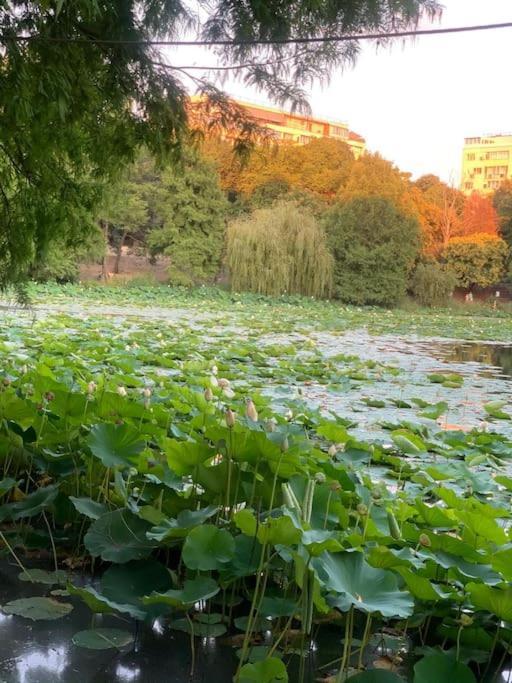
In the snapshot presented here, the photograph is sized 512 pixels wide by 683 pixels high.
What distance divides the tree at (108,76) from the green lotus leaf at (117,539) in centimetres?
111

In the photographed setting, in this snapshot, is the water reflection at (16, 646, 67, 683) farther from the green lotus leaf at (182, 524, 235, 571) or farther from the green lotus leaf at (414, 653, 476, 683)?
the green lotus leaf at (414, 653, 476, 683)

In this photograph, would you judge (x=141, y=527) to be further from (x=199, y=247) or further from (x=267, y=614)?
(x=199, y=247)

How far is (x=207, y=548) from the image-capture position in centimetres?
93

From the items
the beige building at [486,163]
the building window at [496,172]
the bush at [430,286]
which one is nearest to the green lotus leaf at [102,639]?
the bush at [430,286]

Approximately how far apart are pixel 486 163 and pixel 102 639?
78.5 feet

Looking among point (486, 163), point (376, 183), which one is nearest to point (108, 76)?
point (376, 183)

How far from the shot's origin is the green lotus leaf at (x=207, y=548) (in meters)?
0.91

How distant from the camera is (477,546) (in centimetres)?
103

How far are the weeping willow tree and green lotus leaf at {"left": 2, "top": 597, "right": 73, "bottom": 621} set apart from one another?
13.5m

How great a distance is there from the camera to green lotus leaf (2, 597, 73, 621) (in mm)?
1011

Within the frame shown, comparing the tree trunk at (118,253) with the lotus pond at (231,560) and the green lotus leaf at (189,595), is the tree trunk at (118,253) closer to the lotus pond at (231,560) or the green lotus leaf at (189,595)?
the lotus pond at (231,560)

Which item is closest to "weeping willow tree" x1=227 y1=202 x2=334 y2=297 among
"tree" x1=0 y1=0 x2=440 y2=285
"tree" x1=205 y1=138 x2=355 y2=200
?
"tree" x1=205 y1=138 x2=355 y2=200

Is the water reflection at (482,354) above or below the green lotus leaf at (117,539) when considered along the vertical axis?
below

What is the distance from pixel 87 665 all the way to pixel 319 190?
19.7 meters
